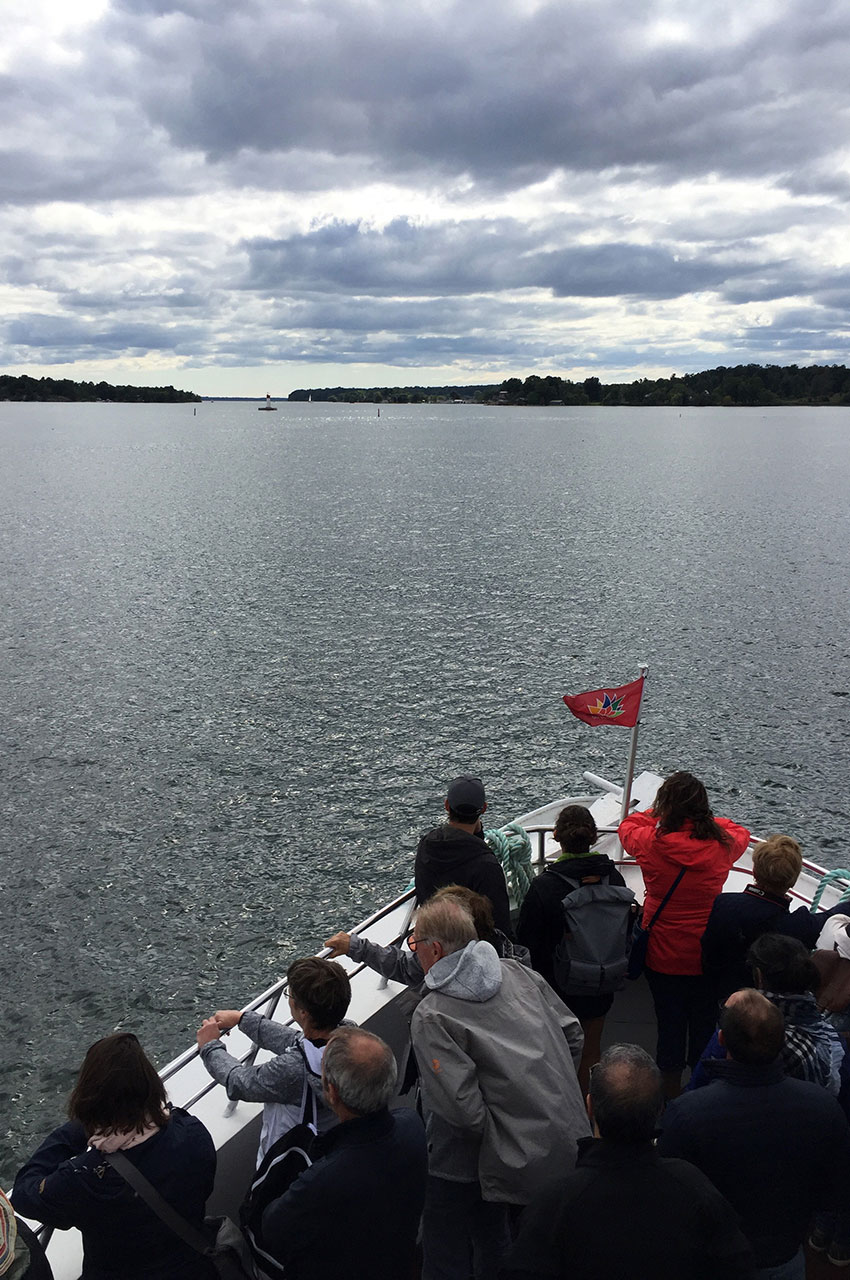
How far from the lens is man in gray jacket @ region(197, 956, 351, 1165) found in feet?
12.0

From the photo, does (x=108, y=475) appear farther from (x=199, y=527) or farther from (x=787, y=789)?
(x=787, y=789)

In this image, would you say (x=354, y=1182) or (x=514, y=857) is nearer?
(x=354, y=1182)

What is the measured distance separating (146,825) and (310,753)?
398 cm

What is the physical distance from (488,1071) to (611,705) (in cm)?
455

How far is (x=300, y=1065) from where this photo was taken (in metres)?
3.73

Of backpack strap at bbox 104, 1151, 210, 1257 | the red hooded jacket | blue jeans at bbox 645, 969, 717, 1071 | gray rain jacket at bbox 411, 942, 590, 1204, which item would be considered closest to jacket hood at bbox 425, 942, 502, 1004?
gray rain jacket at bbox 411, 942, 590, 1204

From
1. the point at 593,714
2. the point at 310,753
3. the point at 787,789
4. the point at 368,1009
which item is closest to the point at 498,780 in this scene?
the point at 310,753

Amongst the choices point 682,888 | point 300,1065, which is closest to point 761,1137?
point 300,1065

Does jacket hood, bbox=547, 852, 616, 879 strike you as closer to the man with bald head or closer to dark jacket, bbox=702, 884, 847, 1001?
dark jacket, bbox=702, 884, 847, 1001

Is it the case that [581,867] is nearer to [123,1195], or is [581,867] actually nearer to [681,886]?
[681,886]

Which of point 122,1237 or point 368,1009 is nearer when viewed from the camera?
point 122,1237

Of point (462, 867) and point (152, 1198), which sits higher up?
point (462, 867)

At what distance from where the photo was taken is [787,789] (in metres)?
17.6

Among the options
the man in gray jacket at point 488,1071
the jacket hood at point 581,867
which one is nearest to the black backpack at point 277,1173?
the man in gray jacket at point 488,1071
